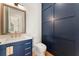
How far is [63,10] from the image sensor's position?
136 cm

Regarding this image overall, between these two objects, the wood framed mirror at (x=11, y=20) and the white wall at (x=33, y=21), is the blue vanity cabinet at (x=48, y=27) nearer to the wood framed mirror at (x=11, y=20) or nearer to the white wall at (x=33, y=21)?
the white wall at (x=33, y=21)

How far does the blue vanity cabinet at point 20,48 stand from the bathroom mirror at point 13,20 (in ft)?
0.51

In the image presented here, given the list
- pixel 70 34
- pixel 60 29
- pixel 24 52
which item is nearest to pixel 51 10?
pixel 60 29

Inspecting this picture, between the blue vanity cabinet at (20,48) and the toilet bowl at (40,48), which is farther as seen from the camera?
the toilet bowl at (40,48)

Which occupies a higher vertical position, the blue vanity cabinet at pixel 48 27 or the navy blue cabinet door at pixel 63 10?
the navy blue cabinet door at pixel 63 10

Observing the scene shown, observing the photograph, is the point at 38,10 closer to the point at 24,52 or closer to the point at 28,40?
the point at 28,40

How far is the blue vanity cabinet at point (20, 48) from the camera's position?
1.17 meters

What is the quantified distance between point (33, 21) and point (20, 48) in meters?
0.36

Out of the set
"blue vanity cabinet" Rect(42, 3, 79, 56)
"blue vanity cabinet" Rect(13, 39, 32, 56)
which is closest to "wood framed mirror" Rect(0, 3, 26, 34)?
"blue vanity cabinet" Rect(13, 39, 32, 56)

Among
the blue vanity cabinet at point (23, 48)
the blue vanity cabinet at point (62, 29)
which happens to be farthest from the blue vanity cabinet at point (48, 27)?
the blue vanity cabinet at point (23, 48)

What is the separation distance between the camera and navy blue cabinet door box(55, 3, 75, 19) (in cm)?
129

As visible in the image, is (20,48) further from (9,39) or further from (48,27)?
(48,27)

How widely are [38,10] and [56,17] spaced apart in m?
0.26

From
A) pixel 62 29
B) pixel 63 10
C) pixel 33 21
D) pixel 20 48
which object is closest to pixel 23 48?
pixel 20 48
